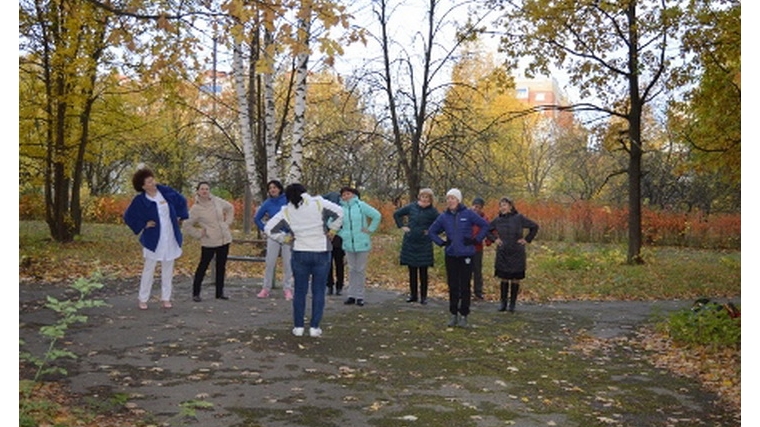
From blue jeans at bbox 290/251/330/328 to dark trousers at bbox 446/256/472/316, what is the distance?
6.30 feet

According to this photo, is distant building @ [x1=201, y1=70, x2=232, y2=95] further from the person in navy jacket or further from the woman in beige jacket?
the person in navy jacket

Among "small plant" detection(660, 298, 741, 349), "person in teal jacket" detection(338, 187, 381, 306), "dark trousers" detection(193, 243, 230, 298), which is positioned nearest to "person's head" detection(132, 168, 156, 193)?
"dark trousers" detection(193, 243, 230, 298)

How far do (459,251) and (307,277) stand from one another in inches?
84.5

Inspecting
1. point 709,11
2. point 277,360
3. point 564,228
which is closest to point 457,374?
point 277,360

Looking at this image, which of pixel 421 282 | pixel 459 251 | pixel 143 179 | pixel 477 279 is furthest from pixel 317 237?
pixel 477 279

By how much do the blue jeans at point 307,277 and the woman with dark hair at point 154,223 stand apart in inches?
85.6

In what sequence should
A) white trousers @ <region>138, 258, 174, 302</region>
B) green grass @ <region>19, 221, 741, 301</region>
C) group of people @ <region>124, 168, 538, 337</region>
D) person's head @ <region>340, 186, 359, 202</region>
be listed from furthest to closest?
green grass @ <region>19, 221, 741, 301</region> → person's head @ <region>340, 186, 359, 202</region> → white trousers @ <region>138, 258, 174, 302</region> → group of people @ <region>124, 168, 538, 337</region>

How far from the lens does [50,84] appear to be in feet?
61.8

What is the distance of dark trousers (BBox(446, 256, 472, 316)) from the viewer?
33.4 feet

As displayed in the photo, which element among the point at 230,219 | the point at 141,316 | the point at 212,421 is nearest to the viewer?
the point at 212,421

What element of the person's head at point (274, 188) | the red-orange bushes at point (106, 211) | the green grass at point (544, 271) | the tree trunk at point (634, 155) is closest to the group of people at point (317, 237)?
the person's head at point (274, 188)

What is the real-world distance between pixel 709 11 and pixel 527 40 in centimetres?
590

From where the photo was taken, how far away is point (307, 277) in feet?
30.0

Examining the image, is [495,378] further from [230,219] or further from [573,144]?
[573,144]
